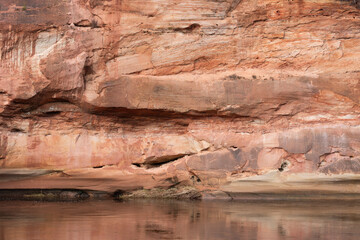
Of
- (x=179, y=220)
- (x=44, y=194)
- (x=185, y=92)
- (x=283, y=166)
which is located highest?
(x=185, y=92)

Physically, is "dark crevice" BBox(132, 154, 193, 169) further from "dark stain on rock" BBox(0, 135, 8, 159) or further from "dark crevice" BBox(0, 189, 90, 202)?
"dark stain on rock" BBox(0, 135, 8, 159)

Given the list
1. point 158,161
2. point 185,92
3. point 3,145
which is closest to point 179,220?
point 158,161

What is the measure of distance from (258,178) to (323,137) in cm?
153

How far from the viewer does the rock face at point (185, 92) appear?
9.47m

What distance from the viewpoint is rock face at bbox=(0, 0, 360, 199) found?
9.47 m

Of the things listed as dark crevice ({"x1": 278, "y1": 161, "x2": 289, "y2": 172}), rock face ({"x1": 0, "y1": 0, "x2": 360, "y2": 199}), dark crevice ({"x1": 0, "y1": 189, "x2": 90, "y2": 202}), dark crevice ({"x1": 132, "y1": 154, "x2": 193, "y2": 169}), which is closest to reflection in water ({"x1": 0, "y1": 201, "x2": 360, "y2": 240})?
dark crevice ({"x1": 278, "y1": 161, "x2": 289, "y2": 172})

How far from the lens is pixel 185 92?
973 centimetres

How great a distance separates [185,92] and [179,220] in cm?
370

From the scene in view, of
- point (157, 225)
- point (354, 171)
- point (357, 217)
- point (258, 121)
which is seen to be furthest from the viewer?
point (258, 121)

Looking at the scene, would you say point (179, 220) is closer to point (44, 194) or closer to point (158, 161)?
point (158, 161)

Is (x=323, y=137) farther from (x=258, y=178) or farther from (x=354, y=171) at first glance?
(x=258, y=178)

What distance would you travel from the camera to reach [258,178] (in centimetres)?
955

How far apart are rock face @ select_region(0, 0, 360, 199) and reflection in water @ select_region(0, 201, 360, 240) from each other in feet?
2.58

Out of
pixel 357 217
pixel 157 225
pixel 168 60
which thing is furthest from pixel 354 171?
pixel 157 225
